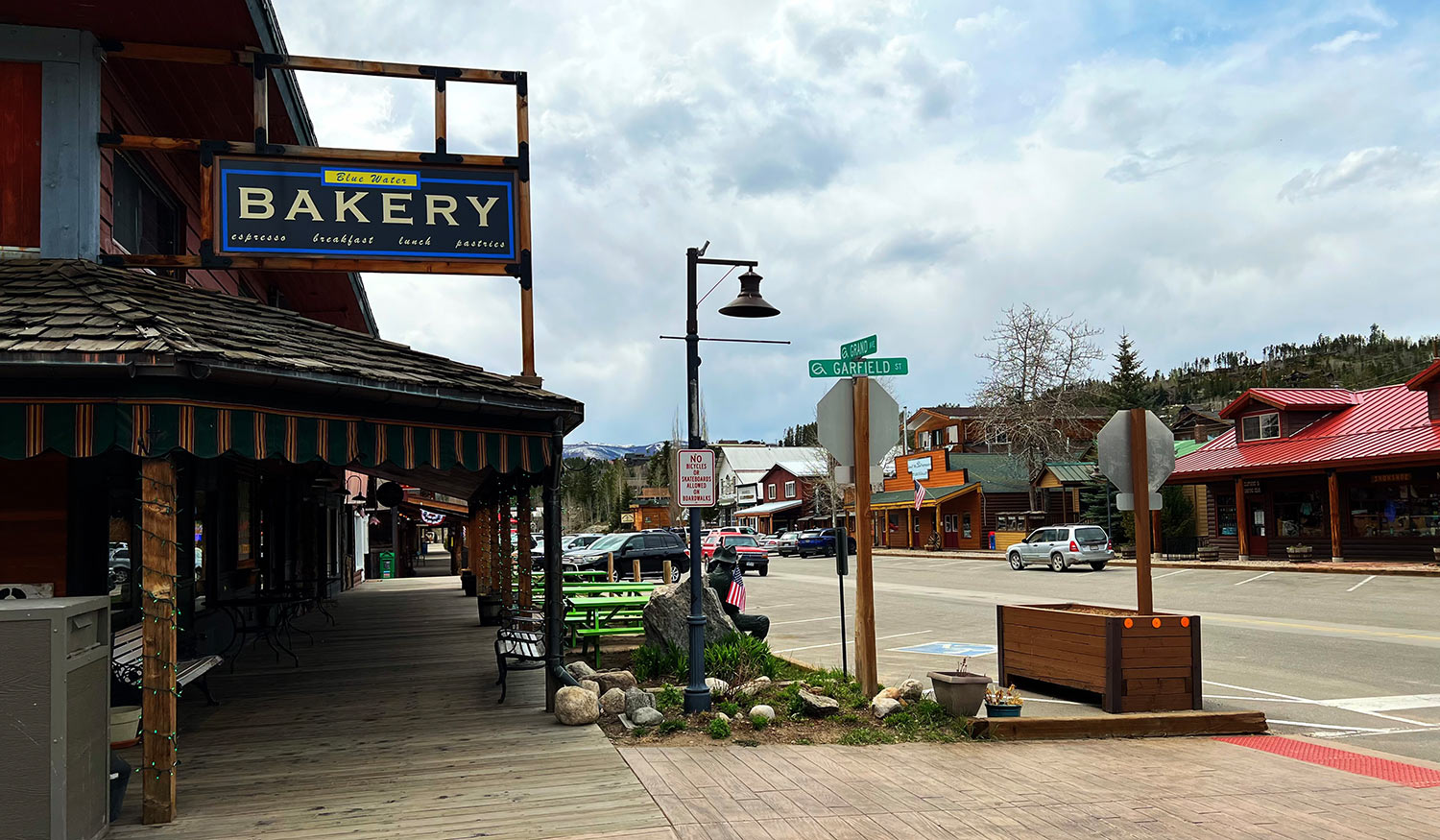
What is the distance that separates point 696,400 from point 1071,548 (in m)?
28.3

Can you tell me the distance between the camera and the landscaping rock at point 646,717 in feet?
28.3

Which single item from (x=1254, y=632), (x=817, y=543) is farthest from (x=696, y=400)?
(x=817, y=543)

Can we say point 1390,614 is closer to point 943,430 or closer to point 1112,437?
point 1112,437

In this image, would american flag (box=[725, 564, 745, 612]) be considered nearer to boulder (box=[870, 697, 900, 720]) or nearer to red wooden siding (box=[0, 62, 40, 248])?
boulder (box=[870, 697, 900, 720])

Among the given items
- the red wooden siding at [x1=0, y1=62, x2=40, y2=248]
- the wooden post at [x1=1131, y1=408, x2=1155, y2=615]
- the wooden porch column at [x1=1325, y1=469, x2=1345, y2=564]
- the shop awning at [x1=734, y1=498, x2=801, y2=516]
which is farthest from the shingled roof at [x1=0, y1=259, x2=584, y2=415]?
the shop awning at [x1=734, y1=498, x2=801, y2=516]

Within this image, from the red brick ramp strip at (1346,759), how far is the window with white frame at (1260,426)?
1245 inches

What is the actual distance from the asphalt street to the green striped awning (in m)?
6.16

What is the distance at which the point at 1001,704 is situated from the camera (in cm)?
871

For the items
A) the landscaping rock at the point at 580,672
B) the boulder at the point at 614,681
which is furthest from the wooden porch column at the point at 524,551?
the boulder at the point at 614,681

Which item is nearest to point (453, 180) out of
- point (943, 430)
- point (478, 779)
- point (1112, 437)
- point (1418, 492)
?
point (478, 779)

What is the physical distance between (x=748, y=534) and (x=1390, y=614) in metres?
26.5

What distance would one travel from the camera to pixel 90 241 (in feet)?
28.9

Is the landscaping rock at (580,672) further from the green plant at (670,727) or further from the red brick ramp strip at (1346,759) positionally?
the red brick ramp strip at (1346,759)

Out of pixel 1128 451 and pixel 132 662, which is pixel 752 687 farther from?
pixel 132 662
